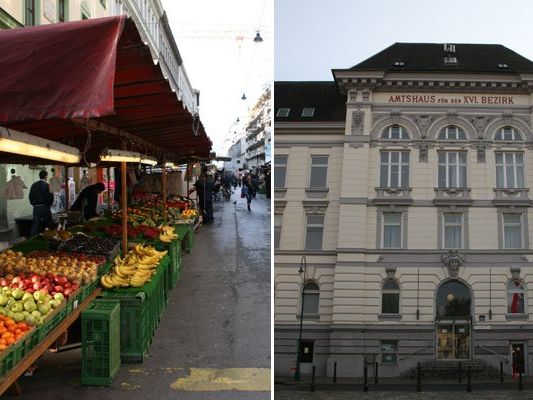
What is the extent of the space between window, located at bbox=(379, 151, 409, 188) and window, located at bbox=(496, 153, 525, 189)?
699 mm

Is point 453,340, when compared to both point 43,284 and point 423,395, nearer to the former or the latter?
point 423,395

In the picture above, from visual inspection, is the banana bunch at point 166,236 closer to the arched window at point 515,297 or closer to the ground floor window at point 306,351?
the ground floor window at point 306,351

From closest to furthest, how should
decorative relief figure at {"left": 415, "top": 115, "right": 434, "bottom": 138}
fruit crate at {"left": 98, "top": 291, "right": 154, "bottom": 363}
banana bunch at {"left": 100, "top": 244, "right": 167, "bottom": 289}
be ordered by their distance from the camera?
fruit crate at {"left": 98, "top": 291, "right": 154, "bottom": 363}
banana bunch at {"left": 100, "top": 244, "right": 167, "bottom": 289}
decorative relief figure at {"left": 415, "top": 115, "right": 434, "bottom": 138}

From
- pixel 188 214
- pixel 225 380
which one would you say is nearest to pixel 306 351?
pixel 225 380

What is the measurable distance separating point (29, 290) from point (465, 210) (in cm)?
340

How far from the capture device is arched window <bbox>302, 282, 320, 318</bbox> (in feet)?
15.0

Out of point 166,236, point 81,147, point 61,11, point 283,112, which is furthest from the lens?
point 61,11

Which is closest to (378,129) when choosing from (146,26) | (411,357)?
(411,357)

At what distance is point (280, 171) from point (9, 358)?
2641 millimetres

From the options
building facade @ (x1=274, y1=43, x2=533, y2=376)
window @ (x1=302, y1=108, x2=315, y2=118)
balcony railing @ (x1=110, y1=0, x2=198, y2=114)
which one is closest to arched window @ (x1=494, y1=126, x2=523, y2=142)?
building facade @ (x1=274, y1=43, x2=533, y2=376)

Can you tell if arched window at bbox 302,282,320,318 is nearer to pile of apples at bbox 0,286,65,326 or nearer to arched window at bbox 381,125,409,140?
arched window at bbox 381,125,409,140

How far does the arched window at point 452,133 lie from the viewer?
4.76m

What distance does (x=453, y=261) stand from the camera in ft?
16.6

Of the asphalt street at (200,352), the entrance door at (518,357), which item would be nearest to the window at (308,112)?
the asphalt street at (200,352)
